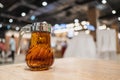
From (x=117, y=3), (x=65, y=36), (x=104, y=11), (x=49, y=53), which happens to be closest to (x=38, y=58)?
(x=49, y=53)

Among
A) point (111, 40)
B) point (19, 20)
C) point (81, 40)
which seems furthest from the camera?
point (19, 20)

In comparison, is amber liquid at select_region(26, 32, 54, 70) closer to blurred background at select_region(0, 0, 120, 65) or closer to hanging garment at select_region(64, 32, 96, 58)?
blurred background at select_region(0, 0, 120, 65)

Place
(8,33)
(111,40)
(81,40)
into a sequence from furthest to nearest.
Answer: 1. (8,33)
2. (111,40)
3. (81,40)

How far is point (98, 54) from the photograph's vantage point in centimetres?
308

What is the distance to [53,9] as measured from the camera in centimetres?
758

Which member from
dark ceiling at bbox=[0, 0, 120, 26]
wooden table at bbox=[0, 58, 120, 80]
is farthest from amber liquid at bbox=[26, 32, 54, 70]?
dark ceiling at bbox=[0, 0, 120, 26]

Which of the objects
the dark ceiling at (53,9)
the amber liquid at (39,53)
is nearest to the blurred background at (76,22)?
the dark ceiling at (53,9)

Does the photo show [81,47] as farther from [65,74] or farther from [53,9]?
[53,9]

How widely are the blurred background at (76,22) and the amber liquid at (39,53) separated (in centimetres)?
20

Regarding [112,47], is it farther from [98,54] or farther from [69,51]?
[69,51]

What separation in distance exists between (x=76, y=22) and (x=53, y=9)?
254 cm

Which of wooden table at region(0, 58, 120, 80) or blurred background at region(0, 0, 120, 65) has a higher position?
blurred background at region(0, 0, 120, 65)

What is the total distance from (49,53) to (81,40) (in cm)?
225

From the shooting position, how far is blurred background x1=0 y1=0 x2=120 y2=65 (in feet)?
9.60
